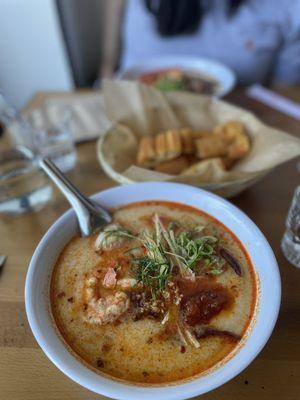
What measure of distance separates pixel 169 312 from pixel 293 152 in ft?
2.02

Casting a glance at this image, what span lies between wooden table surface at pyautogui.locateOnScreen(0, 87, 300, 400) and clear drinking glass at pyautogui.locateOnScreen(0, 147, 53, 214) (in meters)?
0.03

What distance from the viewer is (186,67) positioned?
6.20 feet

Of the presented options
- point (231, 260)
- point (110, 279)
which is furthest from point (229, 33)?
point (110, 279)

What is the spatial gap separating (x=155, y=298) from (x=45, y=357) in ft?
0.94

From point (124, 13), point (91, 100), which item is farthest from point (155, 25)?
point (91, 100)

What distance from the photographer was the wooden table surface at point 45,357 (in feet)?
2.32

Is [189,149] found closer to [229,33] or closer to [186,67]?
[186,67]

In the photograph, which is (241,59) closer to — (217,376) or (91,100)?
(91,100)

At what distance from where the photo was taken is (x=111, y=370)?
64cm

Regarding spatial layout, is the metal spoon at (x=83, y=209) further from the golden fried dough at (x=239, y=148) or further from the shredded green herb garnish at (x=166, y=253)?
the golden fried dough at (x=239, y=148)

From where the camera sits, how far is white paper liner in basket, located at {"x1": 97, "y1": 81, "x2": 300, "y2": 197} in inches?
40.1

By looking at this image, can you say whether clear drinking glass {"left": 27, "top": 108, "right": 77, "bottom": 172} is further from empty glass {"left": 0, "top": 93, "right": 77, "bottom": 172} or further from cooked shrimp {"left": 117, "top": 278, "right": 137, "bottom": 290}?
cooked shrimp {"left": 117, "top": 278, "right": 137, "bottom": 290}

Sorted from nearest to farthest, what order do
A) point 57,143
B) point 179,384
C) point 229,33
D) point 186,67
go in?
point 179,384
point 57,143
point 186,67
point 229,33

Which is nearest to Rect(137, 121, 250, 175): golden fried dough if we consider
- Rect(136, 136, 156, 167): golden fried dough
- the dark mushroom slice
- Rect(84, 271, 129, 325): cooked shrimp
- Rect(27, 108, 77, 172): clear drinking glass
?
Rect(136, 136, 156, 167): golden fried dough
